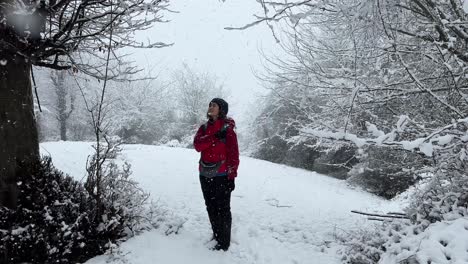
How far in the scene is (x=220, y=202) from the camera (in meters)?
4.40

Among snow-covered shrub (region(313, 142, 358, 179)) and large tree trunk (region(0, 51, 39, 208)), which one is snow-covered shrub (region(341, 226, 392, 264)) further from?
snow-covered shrub (region(313, 142, 358, 179))

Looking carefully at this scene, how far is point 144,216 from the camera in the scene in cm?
500

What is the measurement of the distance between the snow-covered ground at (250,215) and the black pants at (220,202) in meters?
0.26

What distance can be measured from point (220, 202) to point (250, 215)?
1.92 meters

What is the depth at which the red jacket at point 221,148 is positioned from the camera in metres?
4.36

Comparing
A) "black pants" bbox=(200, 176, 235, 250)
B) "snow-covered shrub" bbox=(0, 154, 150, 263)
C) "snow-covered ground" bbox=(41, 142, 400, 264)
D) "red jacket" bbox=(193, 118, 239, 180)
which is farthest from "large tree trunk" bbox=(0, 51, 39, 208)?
"black pants" bbox=(200, 176, 235, 250)

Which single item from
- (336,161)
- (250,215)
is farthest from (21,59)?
(336,161)

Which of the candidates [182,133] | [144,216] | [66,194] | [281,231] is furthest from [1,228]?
[182,133]

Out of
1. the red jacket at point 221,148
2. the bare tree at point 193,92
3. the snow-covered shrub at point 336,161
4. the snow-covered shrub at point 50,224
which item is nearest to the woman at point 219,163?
the red jacket at point 221,148

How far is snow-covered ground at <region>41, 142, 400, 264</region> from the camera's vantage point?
14.6 feet

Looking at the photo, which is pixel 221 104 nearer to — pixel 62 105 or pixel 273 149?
pixel 273 149

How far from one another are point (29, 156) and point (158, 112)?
24919 mm

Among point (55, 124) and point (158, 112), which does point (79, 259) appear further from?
point (55, 124)

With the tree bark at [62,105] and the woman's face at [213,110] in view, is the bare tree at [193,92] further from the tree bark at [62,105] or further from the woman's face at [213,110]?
the woman's face at [213,110]
